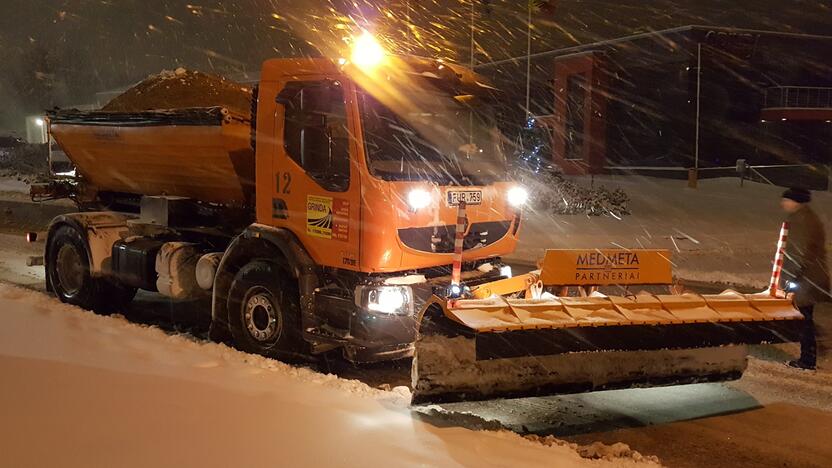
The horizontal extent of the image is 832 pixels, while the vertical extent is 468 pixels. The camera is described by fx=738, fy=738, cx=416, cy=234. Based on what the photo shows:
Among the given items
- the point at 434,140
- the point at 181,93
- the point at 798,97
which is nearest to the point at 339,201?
the point at 434,140

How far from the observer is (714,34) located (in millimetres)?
28500

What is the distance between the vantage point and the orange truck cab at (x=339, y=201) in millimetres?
6219

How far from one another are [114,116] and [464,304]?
223 inches

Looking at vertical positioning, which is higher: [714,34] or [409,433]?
[714,34]

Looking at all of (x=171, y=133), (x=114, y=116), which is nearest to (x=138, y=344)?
(x=171, y=133)

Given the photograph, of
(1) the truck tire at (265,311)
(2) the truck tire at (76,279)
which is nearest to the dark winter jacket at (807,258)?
(1) the truck tire at (265,311)

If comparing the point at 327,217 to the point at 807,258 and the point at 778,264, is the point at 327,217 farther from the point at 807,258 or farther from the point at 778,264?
the point at 807,258

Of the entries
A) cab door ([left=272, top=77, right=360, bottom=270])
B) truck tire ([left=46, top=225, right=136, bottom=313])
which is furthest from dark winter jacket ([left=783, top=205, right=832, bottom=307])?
truck tire ([left=46, top=225, right=136, bottom=313])

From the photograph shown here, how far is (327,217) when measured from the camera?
21.1 ft

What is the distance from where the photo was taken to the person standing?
7.06 meters

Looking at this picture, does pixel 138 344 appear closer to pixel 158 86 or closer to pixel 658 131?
pixel 158 86

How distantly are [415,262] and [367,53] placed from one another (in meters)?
1.85

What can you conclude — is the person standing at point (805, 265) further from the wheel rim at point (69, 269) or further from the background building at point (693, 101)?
the background building at point (693, 101)

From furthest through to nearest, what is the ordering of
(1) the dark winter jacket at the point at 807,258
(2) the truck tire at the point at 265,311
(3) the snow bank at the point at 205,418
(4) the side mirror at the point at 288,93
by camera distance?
1. (1) the dark winter jacket at the point at 807,258
2. (2) the truck tire at the point at 265,311
3. (4) the side mirror at the point at 288,93
4. (3) the snow bank at the point at 205,418
